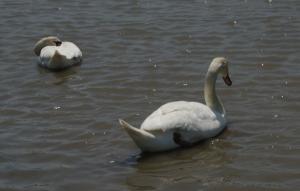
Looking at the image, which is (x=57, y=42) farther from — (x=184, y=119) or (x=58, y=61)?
(x=184, y=119)

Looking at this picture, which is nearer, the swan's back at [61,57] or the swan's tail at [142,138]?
the swan's tail at [142,138]

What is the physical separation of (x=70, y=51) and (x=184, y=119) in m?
4.43

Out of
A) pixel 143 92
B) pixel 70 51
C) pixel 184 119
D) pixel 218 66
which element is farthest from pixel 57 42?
pixel 184 119

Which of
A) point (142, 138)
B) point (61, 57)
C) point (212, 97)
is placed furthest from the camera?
point (61, 57)

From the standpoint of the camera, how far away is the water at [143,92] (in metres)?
7.66

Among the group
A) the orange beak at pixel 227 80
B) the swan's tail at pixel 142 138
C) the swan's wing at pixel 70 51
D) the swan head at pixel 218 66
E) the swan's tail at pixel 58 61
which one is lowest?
the swan's tail at pixel 58 61

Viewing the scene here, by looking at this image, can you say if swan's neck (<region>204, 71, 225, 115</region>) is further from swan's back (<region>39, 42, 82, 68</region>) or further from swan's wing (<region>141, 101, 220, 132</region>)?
swan's back (<region>39, 42, 82, 68</region>)

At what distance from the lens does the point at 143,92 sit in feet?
33.6

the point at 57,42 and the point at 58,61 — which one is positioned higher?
the point at 57,42

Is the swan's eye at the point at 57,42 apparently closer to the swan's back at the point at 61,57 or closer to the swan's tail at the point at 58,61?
the swan's back at the point at 61,57

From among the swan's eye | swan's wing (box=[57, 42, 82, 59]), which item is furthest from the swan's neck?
the swan's eye

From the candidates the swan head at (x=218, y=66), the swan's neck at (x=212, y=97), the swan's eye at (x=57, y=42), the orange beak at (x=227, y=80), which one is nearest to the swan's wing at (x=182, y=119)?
the swan's neck at (x=212, y=97)

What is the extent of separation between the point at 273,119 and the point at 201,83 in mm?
1733

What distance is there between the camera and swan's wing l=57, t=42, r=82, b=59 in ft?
39.7
